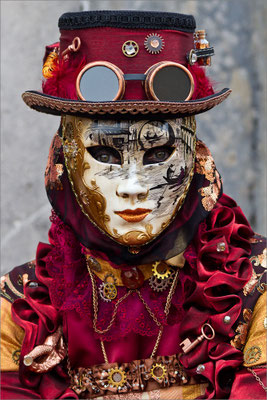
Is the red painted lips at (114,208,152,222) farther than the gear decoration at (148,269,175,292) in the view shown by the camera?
No

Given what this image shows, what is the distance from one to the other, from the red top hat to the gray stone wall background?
1.23m

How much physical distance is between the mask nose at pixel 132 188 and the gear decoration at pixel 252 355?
58 centimetres

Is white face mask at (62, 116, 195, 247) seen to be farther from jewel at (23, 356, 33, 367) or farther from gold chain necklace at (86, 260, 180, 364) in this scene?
jewel at (23, 356, 33, 367)

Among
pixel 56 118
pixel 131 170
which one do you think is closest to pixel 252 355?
pixel 131 170

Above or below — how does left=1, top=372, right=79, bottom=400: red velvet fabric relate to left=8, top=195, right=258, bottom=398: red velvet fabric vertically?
below

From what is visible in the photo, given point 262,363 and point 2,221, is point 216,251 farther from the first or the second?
point 2,221

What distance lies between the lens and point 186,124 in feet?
7.53

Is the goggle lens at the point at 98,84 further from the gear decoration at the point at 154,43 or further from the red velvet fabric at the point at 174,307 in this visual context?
the red velvet fabric at the point at 174,307

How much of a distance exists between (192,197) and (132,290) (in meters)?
0.37

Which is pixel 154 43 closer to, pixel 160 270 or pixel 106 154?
pixel 106 154

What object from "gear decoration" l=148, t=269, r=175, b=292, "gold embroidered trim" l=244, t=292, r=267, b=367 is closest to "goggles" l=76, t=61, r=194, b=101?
"gear decoration" l=148, t=269, r=175, b=292

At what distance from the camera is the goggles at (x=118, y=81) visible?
2193 millimetres

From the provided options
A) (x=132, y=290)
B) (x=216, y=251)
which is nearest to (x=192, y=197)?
(x=216, y=251)

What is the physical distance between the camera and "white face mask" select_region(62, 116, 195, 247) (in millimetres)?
2205
